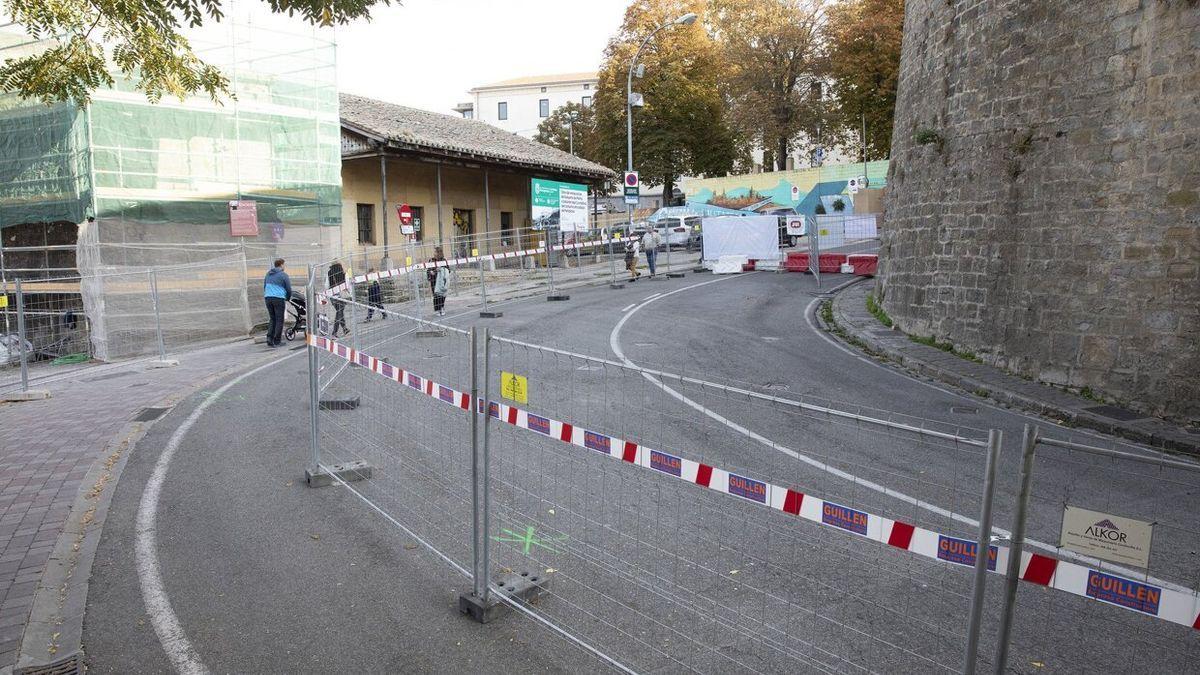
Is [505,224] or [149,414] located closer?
[149,414]

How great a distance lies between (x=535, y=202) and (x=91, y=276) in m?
18.9

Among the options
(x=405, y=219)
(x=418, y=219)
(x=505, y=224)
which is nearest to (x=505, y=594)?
(x=405, y=219)

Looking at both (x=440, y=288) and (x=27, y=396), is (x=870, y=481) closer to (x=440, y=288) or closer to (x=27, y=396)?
(x=27, y=396)

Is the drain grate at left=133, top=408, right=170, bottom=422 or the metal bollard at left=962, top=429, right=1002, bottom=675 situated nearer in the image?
the metal bollard at left=962, top=429, right=1002, bottom=675

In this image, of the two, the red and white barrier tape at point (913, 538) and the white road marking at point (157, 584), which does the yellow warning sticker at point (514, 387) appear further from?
the white road marking at point (157, 584)

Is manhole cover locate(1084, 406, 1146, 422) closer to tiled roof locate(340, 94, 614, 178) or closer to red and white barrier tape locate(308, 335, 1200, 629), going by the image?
red and white barrier tape locate(308, 335, 1200, 629)

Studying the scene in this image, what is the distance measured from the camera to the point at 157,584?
16.4 ft

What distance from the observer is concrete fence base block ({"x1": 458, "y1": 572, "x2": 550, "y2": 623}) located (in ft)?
14.6

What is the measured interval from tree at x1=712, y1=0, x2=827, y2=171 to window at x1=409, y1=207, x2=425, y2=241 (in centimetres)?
2787

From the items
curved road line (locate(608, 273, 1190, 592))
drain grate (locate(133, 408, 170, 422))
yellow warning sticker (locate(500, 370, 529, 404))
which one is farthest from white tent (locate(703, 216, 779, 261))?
yellow warning sticker (locate(500, 370, 529, 404))

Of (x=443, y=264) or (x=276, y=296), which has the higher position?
(x=443, y=264)

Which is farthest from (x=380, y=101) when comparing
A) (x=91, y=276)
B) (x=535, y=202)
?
(x=91, y=276)

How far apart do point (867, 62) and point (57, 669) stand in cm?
4612

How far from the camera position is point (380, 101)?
105 ft
